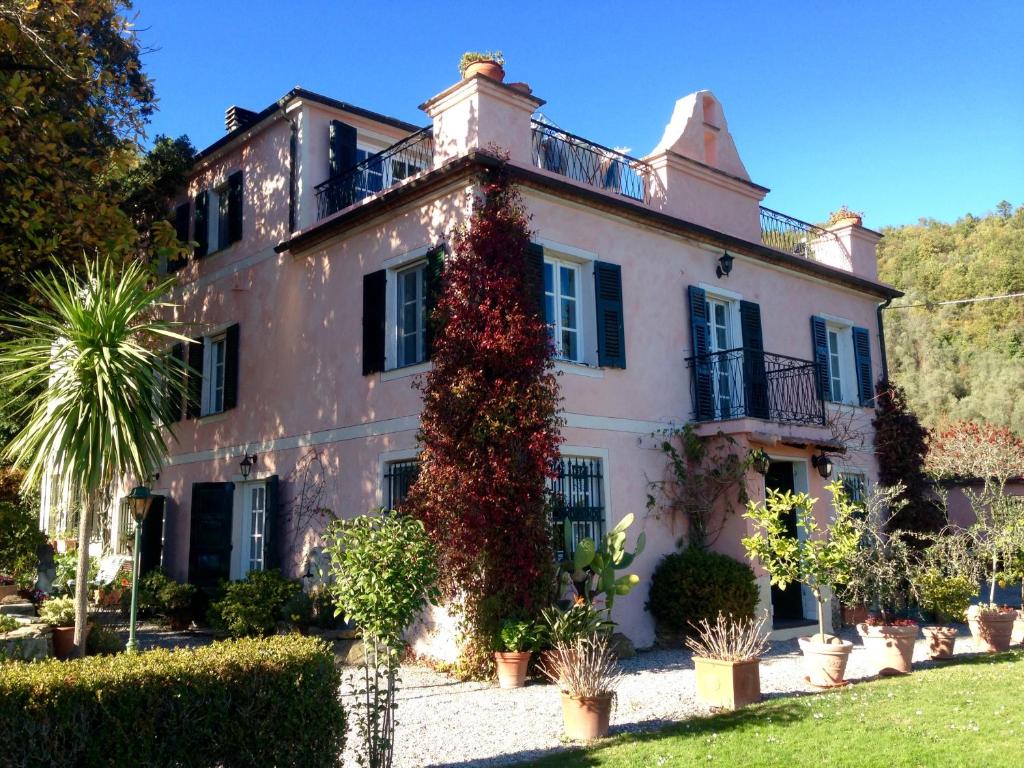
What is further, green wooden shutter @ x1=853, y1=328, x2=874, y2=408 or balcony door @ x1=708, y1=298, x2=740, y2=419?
green wooden shutter @ x1=853, y1=328, x2=874, y2=408

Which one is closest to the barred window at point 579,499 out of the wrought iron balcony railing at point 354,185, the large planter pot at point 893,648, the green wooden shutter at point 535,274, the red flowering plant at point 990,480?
the green wooden shutter at point 535,274

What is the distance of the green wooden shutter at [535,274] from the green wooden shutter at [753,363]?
3124mm

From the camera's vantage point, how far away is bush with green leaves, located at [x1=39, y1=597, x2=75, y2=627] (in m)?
10.1

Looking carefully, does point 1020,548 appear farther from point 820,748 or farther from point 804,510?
point 820,748

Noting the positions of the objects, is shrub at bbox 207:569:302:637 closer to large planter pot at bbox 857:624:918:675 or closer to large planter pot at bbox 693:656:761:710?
large planter pot at bbox 693:656:761:710

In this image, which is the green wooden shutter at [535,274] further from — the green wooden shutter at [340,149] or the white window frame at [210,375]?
the white window frame at [210,375]

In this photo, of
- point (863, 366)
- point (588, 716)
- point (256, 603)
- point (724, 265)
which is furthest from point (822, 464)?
point (256, 603)

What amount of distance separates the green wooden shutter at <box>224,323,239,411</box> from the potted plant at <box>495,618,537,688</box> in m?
7.15

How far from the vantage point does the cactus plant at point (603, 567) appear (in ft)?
31.4

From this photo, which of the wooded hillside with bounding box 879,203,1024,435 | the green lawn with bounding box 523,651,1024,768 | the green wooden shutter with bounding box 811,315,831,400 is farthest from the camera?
the wooded hillside with bounding box 879,203,1024,435

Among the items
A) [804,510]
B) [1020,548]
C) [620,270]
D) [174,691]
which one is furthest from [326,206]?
[1020,548]

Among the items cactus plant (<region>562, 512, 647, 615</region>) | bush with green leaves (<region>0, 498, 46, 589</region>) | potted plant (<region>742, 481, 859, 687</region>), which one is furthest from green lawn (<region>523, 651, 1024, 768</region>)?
bush with green leaves (<region>0, 498, 46, 589</region>)

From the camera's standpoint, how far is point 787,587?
1352 centimetres

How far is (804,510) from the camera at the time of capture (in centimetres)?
877
